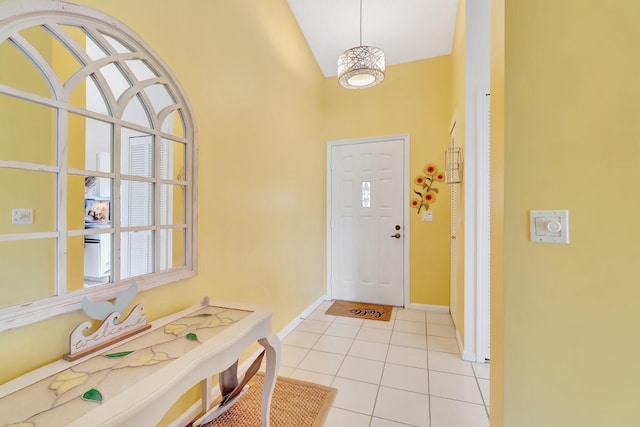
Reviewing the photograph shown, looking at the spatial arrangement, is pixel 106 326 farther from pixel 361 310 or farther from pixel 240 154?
pixel 361 310

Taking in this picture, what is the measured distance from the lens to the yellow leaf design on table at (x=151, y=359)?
913 mm

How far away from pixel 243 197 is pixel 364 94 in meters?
2.39

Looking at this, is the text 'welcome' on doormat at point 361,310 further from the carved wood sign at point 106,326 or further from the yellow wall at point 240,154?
the carved wood sign at point 106,326

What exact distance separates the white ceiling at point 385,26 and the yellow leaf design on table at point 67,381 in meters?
3.29

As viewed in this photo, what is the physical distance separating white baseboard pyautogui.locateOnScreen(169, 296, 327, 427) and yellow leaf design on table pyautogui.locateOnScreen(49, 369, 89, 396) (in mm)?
792

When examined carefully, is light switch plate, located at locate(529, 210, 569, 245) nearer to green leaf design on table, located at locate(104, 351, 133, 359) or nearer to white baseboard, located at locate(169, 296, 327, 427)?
green leaf design on table, located at locate(104, 351, 133, 359)

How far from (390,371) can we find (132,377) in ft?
5.76

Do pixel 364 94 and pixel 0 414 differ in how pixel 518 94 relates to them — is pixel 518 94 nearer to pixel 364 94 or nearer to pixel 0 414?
pixel 0 414

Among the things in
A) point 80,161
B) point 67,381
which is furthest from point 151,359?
point 80,161

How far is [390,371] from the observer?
2035 millimetres

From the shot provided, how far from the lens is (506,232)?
1038mm

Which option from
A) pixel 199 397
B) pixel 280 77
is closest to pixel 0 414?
pixel 199 397

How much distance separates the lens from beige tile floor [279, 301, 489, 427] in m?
1.60

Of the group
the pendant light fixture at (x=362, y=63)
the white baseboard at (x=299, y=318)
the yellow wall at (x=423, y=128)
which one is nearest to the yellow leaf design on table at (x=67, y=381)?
the white baseboard at (x=299, y=318)
